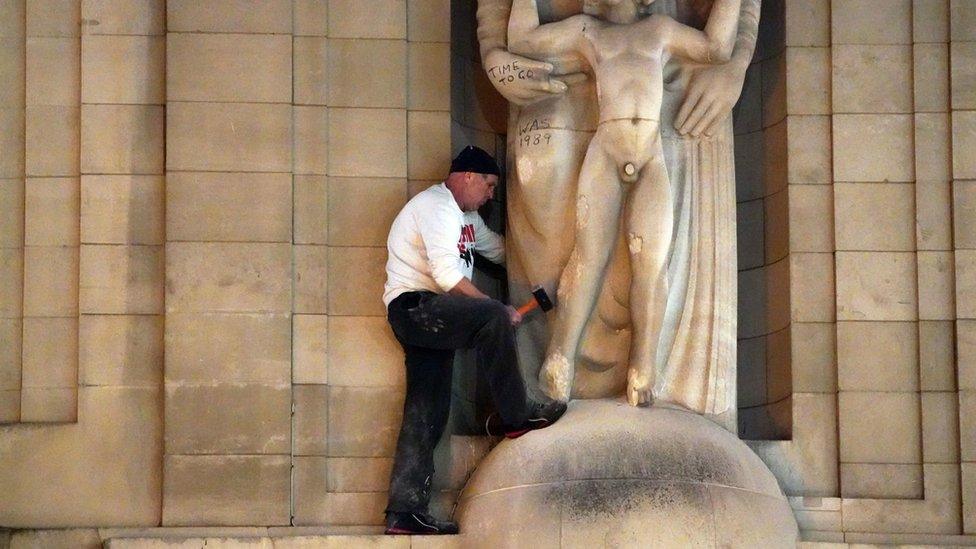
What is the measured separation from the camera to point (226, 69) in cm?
1758

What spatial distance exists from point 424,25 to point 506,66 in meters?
0.80

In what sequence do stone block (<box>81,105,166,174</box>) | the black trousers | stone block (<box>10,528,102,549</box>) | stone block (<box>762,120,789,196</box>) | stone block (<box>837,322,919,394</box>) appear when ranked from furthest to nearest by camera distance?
1. stone block (<box>762,120,789,196</box>)
2. stone block (<box>81,105,166,174</box>)
3. stone block (<box>837,322,919,394</box>)
4. stone block (<box>10,528,102,549</box>)
5. the black trousers

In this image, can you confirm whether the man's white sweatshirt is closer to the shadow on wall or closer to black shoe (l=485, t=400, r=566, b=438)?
the shadow on wall

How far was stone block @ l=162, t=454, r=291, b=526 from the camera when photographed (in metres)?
17.0

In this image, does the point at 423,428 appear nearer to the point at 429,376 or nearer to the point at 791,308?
the point at 429,376

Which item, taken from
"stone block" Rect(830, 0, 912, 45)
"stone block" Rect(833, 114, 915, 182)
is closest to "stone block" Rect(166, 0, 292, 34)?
"stone block" Rect(830, 0, 912, 45)

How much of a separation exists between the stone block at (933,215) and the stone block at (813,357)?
2.90ft

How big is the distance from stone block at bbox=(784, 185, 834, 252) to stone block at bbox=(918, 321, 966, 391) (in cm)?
91

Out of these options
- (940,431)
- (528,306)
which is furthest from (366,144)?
(940,431)

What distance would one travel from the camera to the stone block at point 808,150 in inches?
700

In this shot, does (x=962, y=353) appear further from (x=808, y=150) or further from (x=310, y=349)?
(x=310, y=349)

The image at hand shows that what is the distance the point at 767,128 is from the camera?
18234 mm

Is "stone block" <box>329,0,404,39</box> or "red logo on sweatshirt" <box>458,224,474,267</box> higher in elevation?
"stone block" <box>329,0,404,39</box>

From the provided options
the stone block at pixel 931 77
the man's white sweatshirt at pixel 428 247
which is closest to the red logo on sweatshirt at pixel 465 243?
the man's white sweatshirt at pixel 428 247
